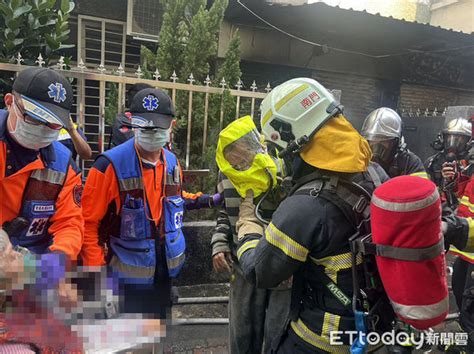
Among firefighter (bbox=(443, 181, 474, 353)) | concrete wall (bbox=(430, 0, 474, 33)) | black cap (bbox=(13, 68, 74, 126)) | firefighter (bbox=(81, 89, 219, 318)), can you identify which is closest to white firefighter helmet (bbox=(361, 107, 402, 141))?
firefighter (bbox=(443, 181, 474, 353))

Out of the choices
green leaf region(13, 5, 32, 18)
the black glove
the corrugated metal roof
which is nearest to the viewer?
the black glove

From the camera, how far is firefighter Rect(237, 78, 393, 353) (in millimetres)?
1562

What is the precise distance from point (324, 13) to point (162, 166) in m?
5.55

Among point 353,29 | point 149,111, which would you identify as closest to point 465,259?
point 149,111

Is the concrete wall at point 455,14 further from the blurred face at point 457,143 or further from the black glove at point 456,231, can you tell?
the black glove at point 456,231

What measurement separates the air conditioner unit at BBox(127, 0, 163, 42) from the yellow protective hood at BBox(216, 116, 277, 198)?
5.56 meters

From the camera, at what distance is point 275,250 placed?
1.57 meters

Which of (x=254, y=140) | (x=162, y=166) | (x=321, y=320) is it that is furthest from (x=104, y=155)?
(x=321, y=320)

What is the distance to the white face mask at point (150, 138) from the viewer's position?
2.37 m

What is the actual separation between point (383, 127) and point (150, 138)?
2.36m

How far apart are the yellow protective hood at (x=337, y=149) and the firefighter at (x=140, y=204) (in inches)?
44.3

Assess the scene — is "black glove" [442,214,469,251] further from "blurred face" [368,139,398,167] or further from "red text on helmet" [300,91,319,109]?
"blurred face" [368,139,398,167]

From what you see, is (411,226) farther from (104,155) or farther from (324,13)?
(324,13)

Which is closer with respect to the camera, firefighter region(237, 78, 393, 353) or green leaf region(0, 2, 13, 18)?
firefighter region(237, 78, 393, 353)
